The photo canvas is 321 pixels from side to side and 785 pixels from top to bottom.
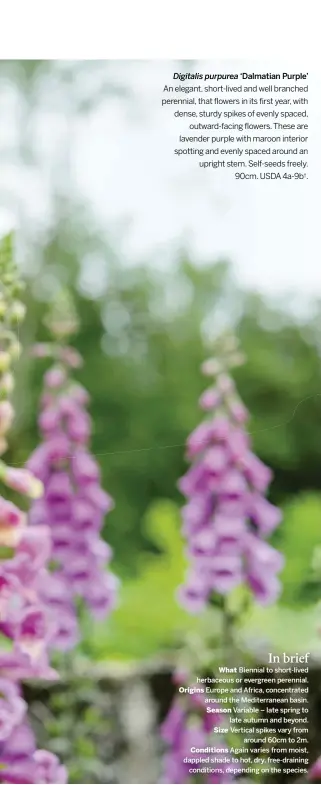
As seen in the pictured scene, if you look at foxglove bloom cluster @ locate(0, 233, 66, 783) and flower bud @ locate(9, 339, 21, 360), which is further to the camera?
flower bud @ locate(9, 339, 21, 360)

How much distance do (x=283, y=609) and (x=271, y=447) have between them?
0.21 metres

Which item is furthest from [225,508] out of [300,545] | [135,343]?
[135,343]

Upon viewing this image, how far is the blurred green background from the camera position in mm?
1249

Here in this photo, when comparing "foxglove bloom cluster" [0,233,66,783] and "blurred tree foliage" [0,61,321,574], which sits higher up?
"blurred tree foliage" [0,61,321,574]

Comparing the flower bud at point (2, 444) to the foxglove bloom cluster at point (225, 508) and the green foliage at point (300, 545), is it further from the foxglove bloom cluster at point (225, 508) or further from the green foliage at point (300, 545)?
the green foliage at point (300, 545)

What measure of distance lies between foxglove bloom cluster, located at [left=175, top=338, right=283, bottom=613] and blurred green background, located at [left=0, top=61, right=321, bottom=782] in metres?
0.02

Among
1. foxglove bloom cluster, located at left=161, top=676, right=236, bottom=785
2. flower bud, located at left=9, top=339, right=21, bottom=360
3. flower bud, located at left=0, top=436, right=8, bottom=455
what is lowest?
foxglove bloom cluster, located at left=161, top=676, right=236, bottom=785

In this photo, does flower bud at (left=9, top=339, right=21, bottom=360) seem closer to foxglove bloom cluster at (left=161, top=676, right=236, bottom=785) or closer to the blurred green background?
the blurred green background

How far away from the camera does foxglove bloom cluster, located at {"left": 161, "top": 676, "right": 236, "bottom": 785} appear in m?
1.23

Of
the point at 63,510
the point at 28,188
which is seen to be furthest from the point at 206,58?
the point at 63,510

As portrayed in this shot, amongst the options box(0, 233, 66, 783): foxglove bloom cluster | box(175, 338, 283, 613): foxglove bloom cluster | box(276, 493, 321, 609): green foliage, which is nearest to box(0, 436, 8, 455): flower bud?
box(0, 233, 66, 783): foxglove bloom cluster

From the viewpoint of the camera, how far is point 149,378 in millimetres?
1260

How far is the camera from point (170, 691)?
1253 mm

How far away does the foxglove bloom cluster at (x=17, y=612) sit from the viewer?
43.1 inches
